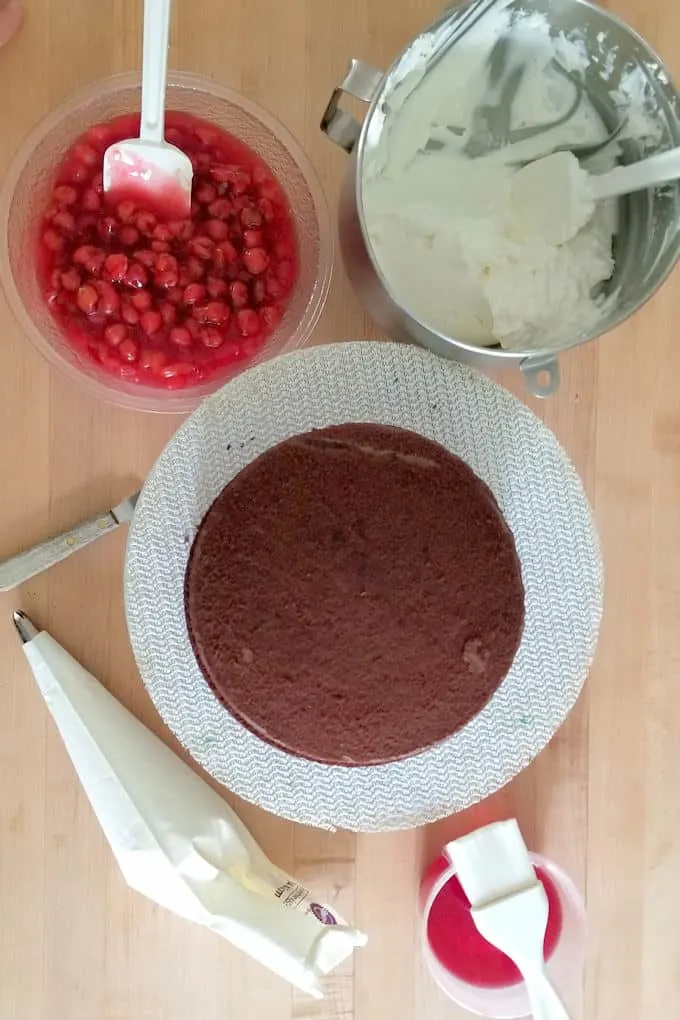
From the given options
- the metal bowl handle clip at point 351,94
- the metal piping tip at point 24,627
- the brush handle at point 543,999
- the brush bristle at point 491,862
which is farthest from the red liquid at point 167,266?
the brush handle at point 543,999

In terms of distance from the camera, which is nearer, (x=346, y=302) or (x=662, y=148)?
(x=662, y=148)

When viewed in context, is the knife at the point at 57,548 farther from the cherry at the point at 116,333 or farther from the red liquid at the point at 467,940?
the red liquid at the point at 467,940

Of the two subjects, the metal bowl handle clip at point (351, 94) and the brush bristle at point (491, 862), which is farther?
the brush bristle at point (491, 862)

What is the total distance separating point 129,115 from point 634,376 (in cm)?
53

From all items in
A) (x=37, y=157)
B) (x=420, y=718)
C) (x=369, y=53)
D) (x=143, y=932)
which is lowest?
(x=143, y=932)

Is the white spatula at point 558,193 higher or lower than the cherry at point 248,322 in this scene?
higher

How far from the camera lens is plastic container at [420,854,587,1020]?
2.84ft

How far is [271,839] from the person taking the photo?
901mm

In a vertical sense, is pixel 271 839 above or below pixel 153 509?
below

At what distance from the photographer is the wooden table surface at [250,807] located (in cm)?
87

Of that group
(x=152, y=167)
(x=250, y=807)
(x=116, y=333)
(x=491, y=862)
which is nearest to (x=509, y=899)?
(x=491, y=862)

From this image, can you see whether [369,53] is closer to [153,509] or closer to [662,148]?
[662,148]

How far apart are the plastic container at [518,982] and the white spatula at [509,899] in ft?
0.09

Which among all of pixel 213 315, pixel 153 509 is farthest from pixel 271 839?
pixel 213 315
